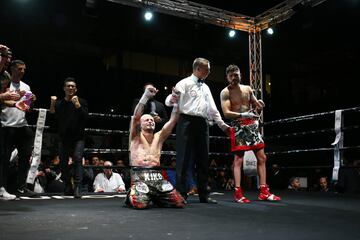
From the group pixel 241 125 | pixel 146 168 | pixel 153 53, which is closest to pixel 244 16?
pixel 241 125

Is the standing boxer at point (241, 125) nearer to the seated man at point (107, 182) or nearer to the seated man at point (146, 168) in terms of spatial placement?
the seated man at point (146, 168)

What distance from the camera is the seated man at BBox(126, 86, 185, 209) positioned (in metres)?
2.55

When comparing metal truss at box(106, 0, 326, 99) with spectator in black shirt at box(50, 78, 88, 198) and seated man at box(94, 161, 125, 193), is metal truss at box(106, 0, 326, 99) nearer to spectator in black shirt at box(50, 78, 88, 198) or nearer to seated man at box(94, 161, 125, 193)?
spectator in black shirt at box(50, 78, 88, 198)

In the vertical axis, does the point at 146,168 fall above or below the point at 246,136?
below

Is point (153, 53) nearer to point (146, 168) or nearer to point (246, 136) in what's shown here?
point (246, 136)

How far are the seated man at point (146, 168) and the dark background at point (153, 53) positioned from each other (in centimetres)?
623

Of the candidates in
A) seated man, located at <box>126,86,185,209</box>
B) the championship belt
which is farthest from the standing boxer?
seated man, located at <box>126,86,185,209</box>

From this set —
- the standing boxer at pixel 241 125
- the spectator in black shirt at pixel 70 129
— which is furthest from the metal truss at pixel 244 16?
the standing boxer at pixel 241 125

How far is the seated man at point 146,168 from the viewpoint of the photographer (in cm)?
255

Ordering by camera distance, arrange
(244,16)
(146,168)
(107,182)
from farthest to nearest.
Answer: (244,16), (107,182), (146,168)

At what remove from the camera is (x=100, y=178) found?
194 inches

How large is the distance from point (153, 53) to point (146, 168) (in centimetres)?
934

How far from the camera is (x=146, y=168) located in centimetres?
264

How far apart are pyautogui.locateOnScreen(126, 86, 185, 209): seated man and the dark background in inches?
245
